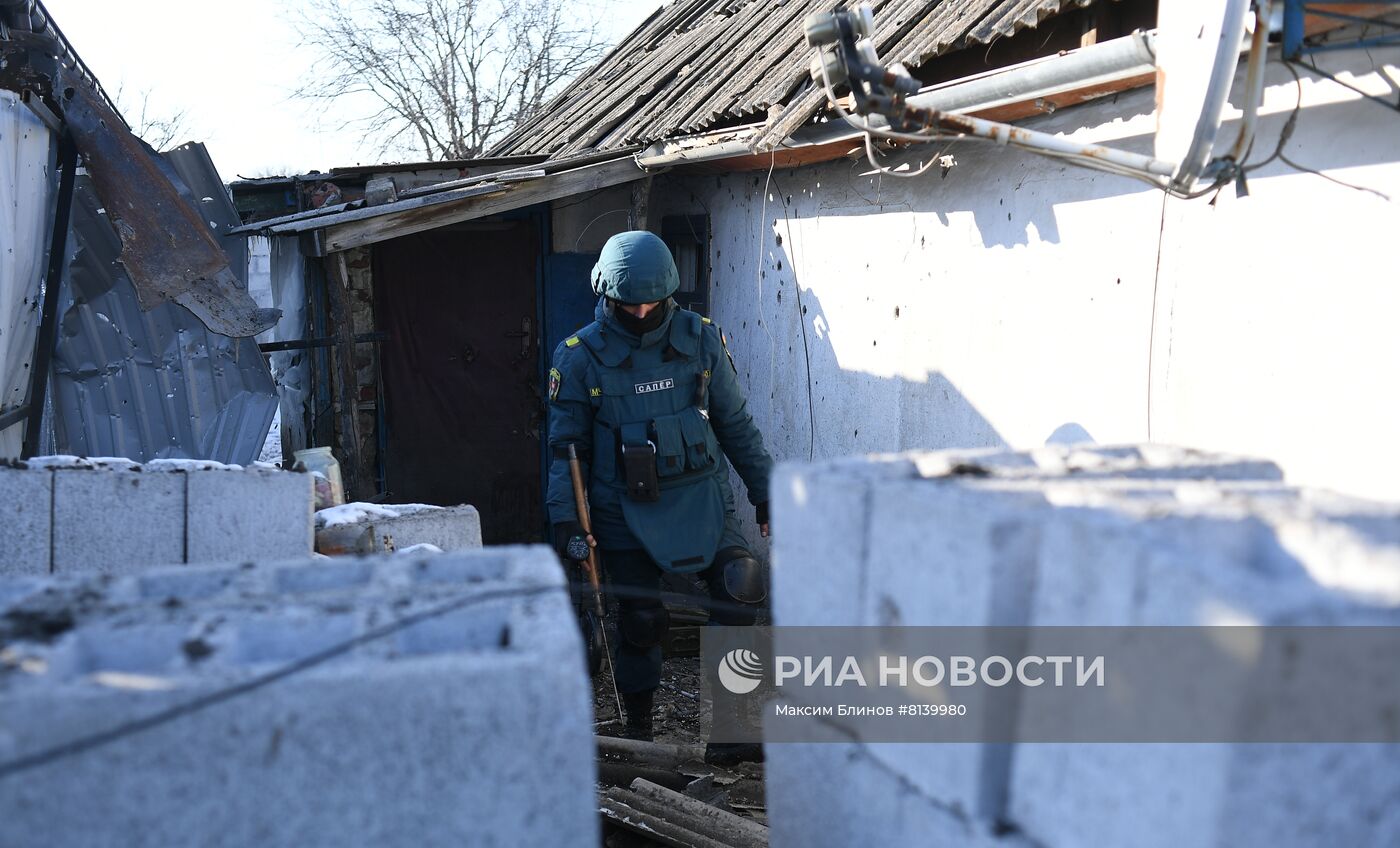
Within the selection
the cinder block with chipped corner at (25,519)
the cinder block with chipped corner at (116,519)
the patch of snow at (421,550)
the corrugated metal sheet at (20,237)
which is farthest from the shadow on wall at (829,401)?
the corrugated metal sheet at (20,237)

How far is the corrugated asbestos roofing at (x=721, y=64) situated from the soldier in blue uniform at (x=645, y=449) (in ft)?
3.93

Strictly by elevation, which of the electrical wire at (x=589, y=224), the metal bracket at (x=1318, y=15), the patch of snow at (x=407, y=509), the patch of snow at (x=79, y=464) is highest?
the electrical wire at (x=589, y=224)

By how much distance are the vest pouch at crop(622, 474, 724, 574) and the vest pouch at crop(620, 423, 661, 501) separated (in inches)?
2.1

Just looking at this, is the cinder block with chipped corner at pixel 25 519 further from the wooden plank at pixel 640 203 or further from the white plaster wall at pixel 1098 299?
the wooden plank at pixel 640 203

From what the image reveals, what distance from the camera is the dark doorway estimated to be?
24.3 ft

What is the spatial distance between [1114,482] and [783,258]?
4.79m

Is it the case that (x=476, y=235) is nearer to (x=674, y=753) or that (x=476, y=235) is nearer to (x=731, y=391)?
(x=731, y=391)

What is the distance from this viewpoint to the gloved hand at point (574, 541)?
432cm

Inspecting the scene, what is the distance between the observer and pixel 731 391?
15.0 feet

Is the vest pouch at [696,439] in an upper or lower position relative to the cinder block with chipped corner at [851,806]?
upper

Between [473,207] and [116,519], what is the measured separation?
3.76m

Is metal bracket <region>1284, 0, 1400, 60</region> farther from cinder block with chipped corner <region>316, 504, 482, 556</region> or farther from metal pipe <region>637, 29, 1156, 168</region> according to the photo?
cinder block with chipped corner <region>316, 504, 482, 556</region>

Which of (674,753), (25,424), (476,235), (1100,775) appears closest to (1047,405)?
(674,753)

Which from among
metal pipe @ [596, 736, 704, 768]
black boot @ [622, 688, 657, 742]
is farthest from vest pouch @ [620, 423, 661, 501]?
metal pipe @ [596, 736, 704, 768]
